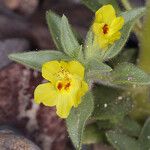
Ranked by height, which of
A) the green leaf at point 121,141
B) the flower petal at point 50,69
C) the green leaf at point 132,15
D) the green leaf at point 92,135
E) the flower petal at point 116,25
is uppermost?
the flower petal at point 116,25

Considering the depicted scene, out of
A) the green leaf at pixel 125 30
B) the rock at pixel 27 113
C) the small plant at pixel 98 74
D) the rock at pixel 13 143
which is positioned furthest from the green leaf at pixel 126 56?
the rock at pixel 13 143

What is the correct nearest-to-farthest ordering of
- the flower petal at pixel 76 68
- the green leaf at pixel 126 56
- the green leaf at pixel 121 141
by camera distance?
the flower petal at pixel 76 68 → the green leaf at pixel 121 141 → the green leaf at pixel 126 56

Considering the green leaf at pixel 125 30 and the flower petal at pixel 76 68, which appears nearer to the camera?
the flower petal at pixel 76 68

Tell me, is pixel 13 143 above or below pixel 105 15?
below

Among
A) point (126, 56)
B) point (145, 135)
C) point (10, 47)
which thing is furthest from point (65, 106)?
point (10, 47)

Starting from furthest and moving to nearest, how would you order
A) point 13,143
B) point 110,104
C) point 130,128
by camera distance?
point 130,128 < point 110,104 < point 13,143

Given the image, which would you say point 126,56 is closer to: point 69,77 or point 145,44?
point 145,44

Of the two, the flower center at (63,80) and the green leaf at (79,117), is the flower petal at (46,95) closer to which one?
the flower center at (63,80)
